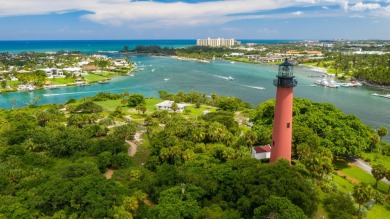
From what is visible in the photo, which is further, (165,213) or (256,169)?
(256,169)

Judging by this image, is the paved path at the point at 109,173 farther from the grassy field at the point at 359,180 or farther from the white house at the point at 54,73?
the white house at the point at 54,73

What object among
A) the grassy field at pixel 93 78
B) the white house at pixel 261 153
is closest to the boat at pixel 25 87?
the grassy field at pixel 93 78

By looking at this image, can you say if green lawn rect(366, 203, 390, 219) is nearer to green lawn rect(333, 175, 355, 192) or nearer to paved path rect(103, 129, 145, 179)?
green lawn rect(333, 175, 355, 192)

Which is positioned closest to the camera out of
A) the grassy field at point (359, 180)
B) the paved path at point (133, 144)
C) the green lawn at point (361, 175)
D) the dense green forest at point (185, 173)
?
the dense green forest at point (185, 173)

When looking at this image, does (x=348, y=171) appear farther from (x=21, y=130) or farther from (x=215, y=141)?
(x=21, y=130)

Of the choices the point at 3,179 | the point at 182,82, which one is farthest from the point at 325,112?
the point at 182,82

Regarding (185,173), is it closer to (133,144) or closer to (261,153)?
(261,153)

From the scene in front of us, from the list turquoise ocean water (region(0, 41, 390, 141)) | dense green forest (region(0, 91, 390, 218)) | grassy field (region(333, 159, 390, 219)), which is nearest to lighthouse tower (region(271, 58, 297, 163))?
dense green forest (region(0, 91, 390, 218))
